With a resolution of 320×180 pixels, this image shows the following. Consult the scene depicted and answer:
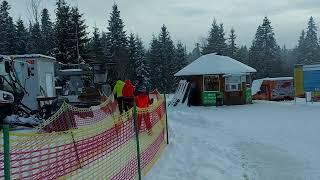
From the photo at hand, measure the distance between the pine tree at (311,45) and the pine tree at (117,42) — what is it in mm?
35648

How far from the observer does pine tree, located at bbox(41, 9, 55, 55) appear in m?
59.6

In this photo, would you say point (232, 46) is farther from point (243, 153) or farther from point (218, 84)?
point (243, 153)

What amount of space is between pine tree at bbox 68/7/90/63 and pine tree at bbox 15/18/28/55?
11.7 meters

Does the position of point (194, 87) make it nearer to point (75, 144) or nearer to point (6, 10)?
point (75, 144)

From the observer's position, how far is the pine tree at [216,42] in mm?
88150

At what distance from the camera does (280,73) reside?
266 feet

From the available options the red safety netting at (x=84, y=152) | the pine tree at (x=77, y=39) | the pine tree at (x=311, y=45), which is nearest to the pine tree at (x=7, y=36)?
the pine tree at (x=77, y=39)

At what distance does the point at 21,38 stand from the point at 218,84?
38.1 metres

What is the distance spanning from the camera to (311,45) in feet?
314

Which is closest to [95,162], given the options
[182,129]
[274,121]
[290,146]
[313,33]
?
[290,146]

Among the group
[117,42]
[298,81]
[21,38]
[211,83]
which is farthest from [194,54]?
[211,83]

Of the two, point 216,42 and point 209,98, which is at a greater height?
point 216,42

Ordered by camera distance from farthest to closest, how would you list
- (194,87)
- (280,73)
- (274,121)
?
(280,73) → (194,87) → (274,121)

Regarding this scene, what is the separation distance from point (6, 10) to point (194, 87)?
45992mm
